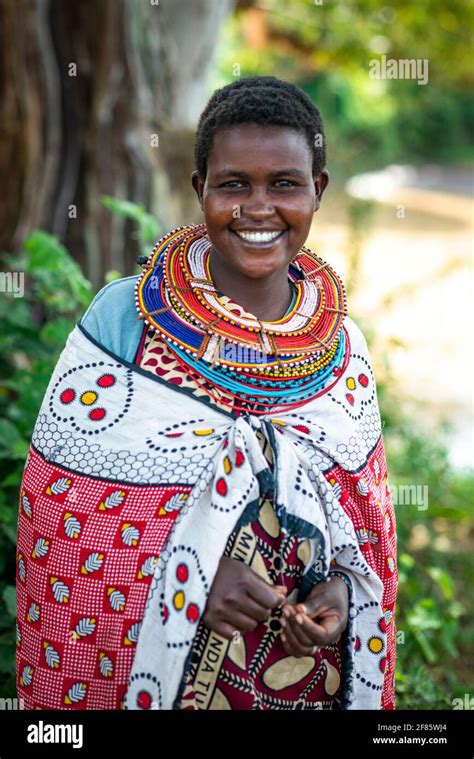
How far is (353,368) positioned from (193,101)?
482 centimetres

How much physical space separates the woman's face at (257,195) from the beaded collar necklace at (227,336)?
0.11 metres

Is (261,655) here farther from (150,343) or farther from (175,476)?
(150,343)

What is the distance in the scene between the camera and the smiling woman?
1.98 meters

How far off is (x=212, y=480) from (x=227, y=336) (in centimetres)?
32

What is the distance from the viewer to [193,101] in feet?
21.9

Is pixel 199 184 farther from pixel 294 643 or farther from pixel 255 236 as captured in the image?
pixel 294 643

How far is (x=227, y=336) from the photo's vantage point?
2068 millimetres

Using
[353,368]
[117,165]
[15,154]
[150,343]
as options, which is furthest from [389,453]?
[150,343]

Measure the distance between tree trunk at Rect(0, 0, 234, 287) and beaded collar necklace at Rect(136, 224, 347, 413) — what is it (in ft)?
9.40

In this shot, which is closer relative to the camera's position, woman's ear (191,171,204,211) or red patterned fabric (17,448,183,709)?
red patterned fabric (17,448,183,709)
